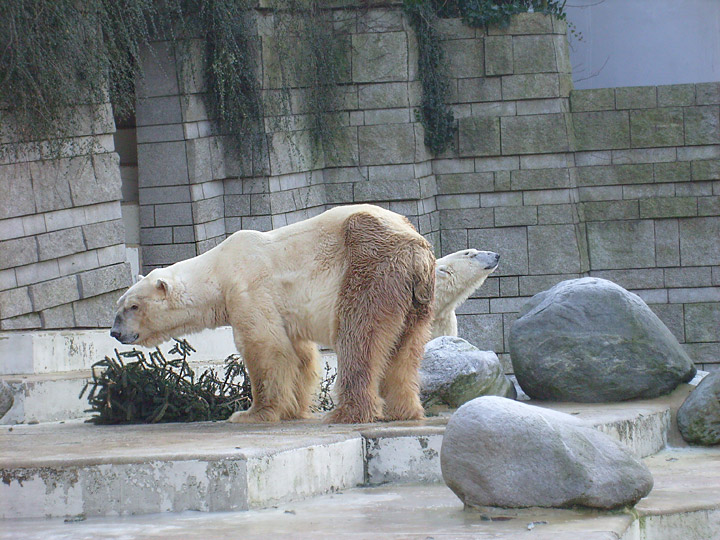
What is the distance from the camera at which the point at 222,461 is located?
4.11m

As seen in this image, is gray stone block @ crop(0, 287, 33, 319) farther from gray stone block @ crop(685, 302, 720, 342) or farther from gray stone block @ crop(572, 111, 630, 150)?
gray stone block @ crop(685, 302, 720, 342)

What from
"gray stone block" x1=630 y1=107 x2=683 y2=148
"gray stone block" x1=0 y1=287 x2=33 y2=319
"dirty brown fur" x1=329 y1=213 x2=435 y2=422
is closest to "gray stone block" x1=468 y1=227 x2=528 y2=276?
"gray stone block" x1=630 y1=107 x2=683 y2=148

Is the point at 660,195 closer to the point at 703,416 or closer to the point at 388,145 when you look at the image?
the point at 388,145

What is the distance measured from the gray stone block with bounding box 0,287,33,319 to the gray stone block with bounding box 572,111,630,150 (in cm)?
683

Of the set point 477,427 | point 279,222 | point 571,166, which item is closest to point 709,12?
point 571,166

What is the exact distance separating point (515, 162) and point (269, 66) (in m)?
3.22

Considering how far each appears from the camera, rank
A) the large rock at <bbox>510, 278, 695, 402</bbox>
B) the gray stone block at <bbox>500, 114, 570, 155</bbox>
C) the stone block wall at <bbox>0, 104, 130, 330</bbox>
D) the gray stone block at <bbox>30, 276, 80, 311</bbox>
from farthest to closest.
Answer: the gray stone block at <bbox>500, 114, 570, 155</bbox> → the gray stone block at <bbox>30, 276, 80, 311</bbox> → the stone block wall at <bbox>0, 104, 130, 330</bbox> → the large rock at <bbox>510, 278, 695, 402</bbox>

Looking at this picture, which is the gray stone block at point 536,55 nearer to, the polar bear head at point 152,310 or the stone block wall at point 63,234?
the stone block wall at point 63,234

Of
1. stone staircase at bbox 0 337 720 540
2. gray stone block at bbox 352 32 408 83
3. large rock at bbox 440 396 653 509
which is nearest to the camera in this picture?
stone staircase at bbox 0 337 720 540

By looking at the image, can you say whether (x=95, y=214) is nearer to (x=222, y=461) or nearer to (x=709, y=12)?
(x=222, y=461)

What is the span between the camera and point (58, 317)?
26.7 ft

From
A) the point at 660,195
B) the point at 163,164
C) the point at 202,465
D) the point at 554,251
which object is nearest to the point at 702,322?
the point at 660,195

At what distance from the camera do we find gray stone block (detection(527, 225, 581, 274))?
474 inches

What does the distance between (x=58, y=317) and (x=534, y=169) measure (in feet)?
19.8
